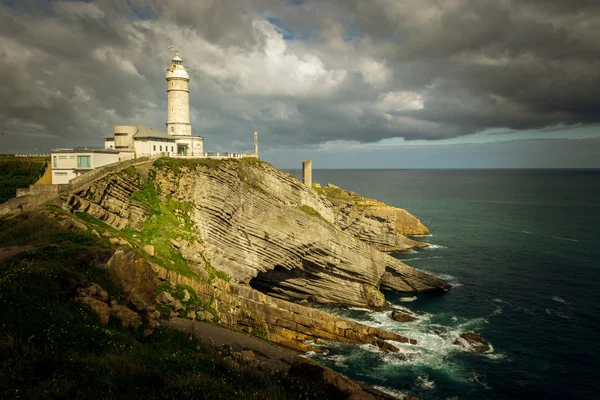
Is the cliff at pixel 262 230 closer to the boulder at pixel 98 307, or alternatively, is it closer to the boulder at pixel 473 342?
the boulder at pixel 473 342

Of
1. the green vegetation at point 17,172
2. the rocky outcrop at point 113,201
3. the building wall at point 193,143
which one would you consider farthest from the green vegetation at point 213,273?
the green vegetation at point 17,172

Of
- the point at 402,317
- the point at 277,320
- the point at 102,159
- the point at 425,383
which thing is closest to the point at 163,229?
the point at 102,159

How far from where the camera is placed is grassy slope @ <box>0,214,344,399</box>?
10.2 meters

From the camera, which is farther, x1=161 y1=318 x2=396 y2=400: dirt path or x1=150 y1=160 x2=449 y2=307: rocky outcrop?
x1=150 y1=160 x2=449 y2=307: rocky outcrop

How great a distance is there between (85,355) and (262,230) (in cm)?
2924

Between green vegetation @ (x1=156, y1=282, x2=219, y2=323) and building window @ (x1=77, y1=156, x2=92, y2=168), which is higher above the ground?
building window @ (x1=77, y1=156, x2=92, y2=168)

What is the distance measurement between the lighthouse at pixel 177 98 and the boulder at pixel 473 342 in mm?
44098

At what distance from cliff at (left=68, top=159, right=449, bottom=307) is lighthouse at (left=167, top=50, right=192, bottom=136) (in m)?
14.5

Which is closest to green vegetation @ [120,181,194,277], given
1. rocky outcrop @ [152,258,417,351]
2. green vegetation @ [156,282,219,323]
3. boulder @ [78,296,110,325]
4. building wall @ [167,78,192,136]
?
green vegetation @ [156,282,219,323]

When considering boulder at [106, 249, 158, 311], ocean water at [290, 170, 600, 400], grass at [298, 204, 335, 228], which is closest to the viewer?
boulder at [106, 249, 158, 311]

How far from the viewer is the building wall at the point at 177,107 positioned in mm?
51031

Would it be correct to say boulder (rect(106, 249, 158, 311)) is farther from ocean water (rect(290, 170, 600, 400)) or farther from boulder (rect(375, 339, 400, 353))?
boulder (rect(375, 339, 400, 353))

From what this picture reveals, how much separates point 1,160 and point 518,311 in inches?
2806

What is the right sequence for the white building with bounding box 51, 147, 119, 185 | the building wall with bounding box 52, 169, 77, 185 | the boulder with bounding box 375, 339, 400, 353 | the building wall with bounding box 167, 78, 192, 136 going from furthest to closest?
the building wall with bounding box 167, 78, 192, 136 → the building wall with bounding box 52, 169, 77, 185 → the white building with bounding box 51, 147, 119, 185 → the boulder with bounding box 375, 339, 400, 353
